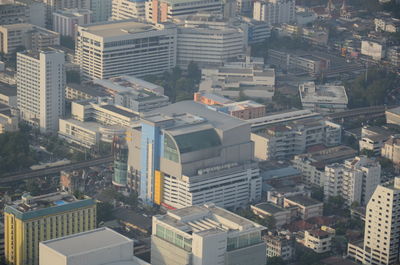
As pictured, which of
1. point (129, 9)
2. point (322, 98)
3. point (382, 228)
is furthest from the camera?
point (129, 9)

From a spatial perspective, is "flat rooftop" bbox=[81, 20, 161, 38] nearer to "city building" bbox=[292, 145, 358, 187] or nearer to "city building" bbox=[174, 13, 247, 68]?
"city building" bbox=[174, 13, 247, 68]

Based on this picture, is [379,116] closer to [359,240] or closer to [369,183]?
[369,183]

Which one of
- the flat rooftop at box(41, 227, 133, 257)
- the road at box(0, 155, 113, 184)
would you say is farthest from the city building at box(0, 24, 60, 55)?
the flat rooftop at box(41, 227, 133, 257)

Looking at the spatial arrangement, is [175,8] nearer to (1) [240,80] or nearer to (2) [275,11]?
(2) [275,11]

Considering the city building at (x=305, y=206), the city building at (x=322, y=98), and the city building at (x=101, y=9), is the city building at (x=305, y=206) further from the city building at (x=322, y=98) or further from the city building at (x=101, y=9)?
the city building at (x=101, y=9)

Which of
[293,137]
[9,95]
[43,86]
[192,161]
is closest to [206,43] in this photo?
[9,95]

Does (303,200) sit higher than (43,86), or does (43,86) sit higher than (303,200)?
(43,86)

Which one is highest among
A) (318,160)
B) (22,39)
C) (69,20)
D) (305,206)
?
(69,20)
